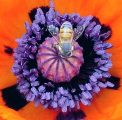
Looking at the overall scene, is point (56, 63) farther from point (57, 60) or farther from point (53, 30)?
point (53, 30)

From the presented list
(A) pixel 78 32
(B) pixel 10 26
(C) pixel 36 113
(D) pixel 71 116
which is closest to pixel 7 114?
(C) pixel 36 113

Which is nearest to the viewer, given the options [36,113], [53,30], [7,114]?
[7,114]

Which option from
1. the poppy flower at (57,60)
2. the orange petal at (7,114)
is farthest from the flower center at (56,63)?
the orange petal at (7,114)

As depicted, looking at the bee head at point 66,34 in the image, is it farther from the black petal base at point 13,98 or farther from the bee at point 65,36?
the black petal base at point 13,98

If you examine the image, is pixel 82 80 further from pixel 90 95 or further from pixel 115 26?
pixel 115 26

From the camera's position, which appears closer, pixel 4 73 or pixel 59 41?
pixel 59 41

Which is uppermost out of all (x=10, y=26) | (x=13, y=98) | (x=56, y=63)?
(x=10, y=26)

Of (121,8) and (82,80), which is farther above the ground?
(121,8)

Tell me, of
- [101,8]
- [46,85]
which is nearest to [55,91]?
[46,85]

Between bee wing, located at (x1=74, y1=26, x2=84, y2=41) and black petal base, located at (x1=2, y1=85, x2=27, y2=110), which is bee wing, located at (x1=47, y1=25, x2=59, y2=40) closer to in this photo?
bee wing, located at (x1=74, y1=26, x2=84, y2=41)
